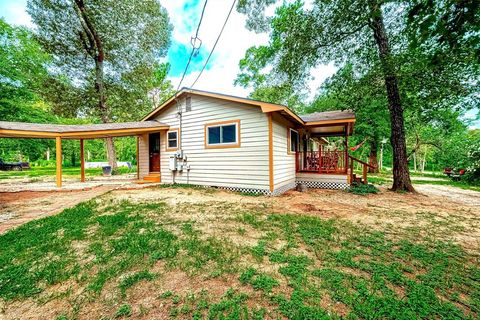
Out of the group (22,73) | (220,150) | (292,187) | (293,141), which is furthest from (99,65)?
(292,187)

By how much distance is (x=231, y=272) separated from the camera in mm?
2229

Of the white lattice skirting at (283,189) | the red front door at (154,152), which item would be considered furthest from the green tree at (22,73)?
the white lattice skirting at (283,189)

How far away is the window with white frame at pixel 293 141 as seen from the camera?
27.6ft

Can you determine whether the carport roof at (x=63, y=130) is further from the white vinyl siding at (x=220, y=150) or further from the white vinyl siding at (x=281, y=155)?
the white vinyl siding at (x=281, y=155)

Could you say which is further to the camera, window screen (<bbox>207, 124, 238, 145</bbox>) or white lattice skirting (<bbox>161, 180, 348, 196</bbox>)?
window screen (<bbox>207, 124, 238, 145</bbox>)

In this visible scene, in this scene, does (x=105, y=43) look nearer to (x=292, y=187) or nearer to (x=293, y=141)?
(x=293, y=141)

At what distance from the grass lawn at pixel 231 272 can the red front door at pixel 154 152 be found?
6.05 meters

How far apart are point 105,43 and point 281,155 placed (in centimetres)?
1560

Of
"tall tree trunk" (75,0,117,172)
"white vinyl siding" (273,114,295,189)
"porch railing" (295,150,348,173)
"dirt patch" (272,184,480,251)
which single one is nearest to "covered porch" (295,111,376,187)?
"porch railing" (295,150,348,173)

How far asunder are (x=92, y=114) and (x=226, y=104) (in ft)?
46.6

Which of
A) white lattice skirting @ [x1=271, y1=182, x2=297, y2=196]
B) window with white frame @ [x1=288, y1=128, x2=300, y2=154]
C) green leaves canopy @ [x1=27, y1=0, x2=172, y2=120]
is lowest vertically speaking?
white lattice skirting @ [x1=271, y1=182, x2=297, y2=196]

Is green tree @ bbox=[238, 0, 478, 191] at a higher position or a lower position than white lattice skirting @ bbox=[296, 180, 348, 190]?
higher

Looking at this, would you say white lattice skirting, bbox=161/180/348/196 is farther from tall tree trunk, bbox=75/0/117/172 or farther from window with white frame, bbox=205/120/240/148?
tall tree trunk, bbox=75/0/117/172

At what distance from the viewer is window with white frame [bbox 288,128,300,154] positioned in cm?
841
